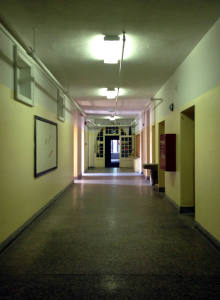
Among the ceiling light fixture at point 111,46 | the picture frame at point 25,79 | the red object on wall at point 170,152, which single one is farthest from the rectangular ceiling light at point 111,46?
the red object on wall at point 170,152

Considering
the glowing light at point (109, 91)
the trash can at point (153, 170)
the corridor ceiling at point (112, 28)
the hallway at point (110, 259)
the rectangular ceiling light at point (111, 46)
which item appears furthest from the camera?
the trash can at point (153, 170)

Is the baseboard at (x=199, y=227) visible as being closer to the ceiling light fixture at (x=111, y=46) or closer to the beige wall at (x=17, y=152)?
the beige wall at (x=17, y=152)

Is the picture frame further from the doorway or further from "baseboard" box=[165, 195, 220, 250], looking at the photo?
"baseboard" box=[165, 195, 220, 250]

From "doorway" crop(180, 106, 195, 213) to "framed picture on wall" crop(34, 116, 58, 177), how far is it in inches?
110

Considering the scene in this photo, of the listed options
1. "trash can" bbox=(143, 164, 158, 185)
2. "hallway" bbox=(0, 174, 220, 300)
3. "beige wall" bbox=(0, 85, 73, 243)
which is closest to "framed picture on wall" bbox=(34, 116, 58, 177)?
"beige wall" bbox=(0, 85, 73, 243)

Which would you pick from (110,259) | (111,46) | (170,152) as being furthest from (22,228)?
(170,152)

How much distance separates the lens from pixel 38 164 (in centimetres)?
488

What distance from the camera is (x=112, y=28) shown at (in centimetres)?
364

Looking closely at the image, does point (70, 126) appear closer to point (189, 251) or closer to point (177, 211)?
point (177, 211)

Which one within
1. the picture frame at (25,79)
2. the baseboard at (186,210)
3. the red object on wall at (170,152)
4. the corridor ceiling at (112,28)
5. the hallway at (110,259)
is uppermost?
the corridor ceiling at (112,28)

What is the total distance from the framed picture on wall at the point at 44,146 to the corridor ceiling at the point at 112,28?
123cm

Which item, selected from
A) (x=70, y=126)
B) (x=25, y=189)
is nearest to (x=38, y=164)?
(x=25, y=189)

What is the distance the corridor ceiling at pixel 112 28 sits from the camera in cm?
307

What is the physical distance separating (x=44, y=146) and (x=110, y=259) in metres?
2.93
